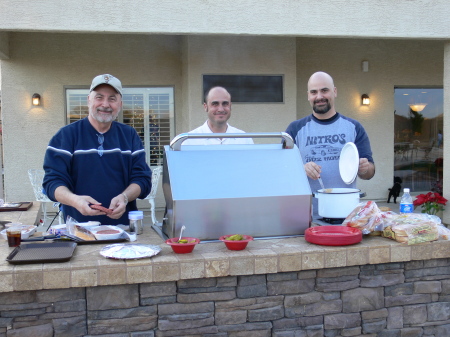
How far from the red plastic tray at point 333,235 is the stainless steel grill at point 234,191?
A: 14 centimetres

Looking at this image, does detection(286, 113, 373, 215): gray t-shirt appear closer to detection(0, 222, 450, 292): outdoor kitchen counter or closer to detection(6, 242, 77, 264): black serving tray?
detection(0, 222, 450, 292): outdoor kitchen counter

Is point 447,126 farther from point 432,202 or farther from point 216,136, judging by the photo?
point 216,136

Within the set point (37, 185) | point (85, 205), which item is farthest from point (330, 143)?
point (37, 185)

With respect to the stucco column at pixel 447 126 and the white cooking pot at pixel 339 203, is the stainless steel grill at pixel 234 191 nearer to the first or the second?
the white cooking pot at pixel 339 203

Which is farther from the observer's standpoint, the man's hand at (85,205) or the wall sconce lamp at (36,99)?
the wall sconce lamp at (36,99)

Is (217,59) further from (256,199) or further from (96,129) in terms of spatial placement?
(256,199)

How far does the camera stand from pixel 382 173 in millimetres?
8938

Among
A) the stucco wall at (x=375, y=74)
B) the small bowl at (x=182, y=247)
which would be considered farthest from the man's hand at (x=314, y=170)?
the stucco wall at (x=375, y=74)

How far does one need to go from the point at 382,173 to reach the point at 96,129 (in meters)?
7.23

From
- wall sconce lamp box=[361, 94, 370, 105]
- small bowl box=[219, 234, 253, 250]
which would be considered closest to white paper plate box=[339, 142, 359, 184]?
small bowl box=[219, 234, 253, 250]

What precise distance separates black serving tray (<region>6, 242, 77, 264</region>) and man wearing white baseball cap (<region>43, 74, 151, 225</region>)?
41 cm

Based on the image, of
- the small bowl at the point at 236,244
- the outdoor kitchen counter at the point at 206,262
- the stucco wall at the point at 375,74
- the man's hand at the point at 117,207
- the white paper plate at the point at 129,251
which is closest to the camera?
the outdoor kitchen counter at the point at 206,262

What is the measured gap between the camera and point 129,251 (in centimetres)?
202

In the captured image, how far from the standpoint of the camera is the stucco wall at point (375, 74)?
8.65 meters
